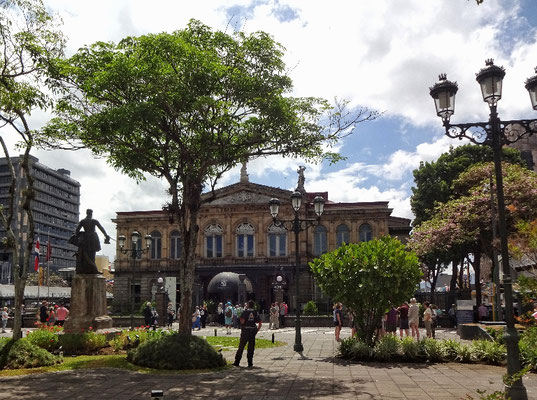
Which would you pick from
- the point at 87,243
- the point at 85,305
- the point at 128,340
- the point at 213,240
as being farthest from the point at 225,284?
the point at 128,340

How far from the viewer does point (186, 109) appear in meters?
12.9

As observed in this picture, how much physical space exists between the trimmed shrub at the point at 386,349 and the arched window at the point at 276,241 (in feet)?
107

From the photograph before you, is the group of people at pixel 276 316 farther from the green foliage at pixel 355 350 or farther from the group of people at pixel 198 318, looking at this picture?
the green foliage at pixel 355 350

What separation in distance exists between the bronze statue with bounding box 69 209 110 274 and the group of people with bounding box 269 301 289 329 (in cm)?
1407

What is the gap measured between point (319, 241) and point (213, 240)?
10.2 meters

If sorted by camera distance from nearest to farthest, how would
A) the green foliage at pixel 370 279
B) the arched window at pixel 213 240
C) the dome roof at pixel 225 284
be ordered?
the green foliage at pixel 370 279, the dome roof at pixel 225 284, the arched window at pixel 213 240

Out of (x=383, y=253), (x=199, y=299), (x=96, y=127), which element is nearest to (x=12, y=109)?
(x=96, y=127)

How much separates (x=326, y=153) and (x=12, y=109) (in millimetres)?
8571

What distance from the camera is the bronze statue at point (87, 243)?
53.6ft

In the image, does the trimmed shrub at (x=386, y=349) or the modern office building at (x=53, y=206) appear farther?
the modern office building at (x=53, y=206)

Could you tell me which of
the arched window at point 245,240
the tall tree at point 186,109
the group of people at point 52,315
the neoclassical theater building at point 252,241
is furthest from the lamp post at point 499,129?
the arched window at point 245,240

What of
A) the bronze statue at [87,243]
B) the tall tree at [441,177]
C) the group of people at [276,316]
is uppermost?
the tall tree at [441,177]

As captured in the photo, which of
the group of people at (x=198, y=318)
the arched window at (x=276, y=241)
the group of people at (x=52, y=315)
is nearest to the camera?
the group of people at (x=52, y=315)

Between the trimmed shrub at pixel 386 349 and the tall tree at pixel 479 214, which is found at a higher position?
the tall tree at pixel 479 214
